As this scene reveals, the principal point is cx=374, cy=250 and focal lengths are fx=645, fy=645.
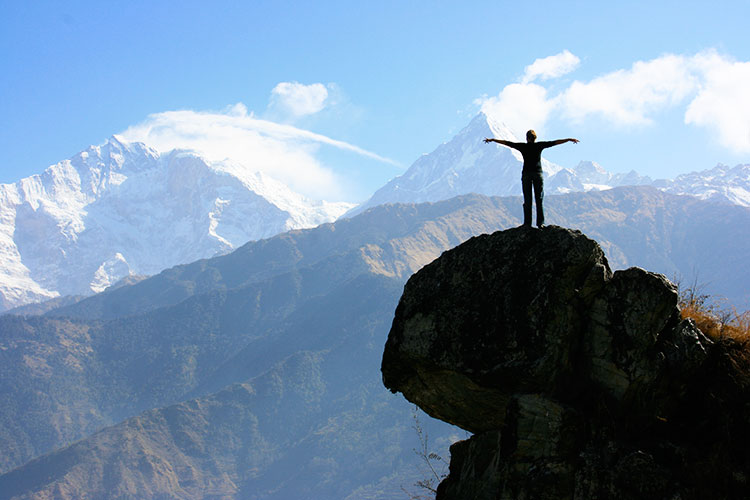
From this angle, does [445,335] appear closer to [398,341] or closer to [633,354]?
[398,341]

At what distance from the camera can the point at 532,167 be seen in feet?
48.9

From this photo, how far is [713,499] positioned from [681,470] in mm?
584

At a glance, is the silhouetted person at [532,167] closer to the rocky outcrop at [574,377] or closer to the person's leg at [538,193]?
the person's leg at [538,193]

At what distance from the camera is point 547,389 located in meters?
11.5

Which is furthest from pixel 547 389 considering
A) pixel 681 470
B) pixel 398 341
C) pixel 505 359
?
pixel 398 341

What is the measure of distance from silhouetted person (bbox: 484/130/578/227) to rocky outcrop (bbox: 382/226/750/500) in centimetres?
174

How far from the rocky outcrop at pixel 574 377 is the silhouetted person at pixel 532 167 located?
68.4 inches

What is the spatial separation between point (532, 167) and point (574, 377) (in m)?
5.34

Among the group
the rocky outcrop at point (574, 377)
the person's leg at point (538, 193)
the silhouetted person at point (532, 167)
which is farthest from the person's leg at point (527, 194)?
the rocky outcrop at point (574, 377)

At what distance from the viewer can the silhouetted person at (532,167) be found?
47.6 feet

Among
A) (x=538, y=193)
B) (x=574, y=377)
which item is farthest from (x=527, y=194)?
(x=574, y=377)

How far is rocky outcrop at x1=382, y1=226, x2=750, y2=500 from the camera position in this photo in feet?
33.6

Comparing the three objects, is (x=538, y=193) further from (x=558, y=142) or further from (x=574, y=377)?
(x=574, y=377)

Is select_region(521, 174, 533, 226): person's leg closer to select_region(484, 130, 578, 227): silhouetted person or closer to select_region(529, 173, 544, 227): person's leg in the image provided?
select_region(484, 130, 578, 227): silhouetted person
